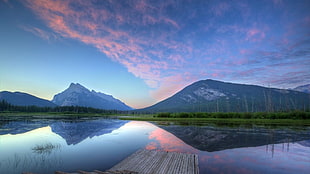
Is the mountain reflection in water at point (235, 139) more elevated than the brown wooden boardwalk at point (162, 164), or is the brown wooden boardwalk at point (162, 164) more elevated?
the brown wooden boardwalk at point (162, 164)

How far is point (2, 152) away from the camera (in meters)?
21.6

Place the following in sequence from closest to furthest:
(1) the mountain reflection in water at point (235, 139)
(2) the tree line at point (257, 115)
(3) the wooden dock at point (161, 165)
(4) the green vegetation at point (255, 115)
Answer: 1. (3) the wooden dock at point (161, 165)
2. (1) the mountain reflection in water at point (235, 139)
3. (2) the tree line at point (257, 115)
4. (4) the green vegetation at point (255, 115)

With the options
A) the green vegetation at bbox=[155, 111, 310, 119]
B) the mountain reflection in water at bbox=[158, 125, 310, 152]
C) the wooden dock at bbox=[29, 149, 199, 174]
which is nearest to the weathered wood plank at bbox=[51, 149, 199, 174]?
Result: the wooden dock at bbox=[29, 149, 199, 174]

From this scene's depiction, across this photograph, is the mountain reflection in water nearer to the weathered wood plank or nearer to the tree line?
the weathered wood plank

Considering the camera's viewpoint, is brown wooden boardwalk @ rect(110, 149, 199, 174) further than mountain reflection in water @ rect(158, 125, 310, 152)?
No

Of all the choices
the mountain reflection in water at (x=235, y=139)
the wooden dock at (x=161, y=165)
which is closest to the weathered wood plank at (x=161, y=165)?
the wooden dock at (x=161, y=165)

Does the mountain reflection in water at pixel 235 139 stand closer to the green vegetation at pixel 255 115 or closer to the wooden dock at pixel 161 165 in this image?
the wooden dock at pixel 161 165

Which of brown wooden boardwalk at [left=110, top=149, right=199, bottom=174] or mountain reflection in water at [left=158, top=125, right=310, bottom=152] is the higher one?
brown wooden boardwalk at [left=110, top=149, right=199, bottom=174]

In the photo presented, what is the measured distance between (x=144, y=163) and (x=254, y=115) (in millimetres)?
89379

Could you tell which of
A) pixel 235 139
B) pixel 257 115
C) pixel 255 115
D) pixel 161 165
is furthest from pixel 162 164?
pixel 257 115

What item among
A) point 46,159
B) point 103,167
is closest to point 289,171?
point 103,167

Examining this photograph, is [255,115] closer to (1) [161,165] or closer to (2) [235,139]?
(2) [235,139]

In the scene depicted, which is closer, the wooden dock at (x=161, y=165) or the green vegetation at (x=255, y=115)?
the wooden dock at (x=161, y=165)

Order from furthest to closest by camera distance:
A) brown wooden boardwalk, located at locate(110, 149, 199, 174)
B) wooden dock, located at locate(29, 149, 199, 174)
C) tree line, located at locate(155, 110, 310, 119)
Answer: tree line, located at locate(155, 110, 310, 119)
brown wooden boardwalk, located at locate(110, 149, 199, 174)
wooden dock, located at locate(29, 149, 199, 174)
